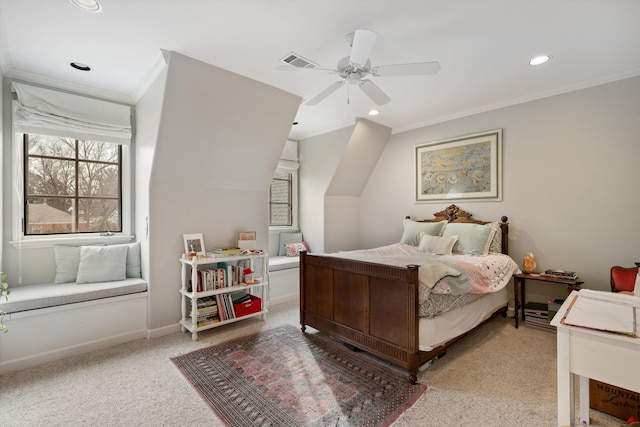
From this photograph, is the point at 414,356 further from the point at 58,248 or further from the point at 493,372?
the point at 58,248

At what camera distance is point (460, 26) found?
84.9 inches

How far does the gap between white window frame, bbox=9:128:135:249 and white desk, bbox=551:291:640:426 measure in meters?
3.88

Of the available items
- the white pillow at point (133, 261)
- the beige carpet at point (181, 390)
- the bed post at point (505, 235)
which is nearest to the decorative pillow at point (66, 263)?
the white pillow at point (133, 261)

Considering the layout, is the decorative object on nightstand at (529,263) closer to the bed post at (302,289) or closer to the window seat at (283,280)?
the bed post at (302,289)

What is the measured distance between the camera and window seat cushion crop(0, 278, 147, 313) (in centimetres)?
239

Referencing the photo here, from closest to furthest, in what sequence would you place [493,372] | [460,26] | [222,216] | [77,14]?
[77,14]
[460,26]
[493,372]
[222,216]

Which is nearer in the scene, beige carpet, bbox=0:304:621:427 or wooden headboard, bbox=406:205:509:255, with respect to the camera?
beige carpet, bbox=0:304:621:427

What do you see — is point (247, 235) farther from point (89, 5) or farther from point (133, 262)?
point (89, 5)

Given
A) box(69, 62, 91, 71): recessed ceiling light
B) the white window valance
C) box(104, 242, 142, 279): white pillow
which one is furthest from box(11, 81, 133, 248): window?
box(69, 62, 91, 71): recessed ceiling light

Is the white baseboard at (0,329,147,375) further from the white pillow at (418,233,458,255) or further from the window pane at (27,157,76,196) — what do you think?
the white pillow at (418,233,458,255)

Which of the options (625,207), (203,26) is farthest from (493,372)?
(203,26)

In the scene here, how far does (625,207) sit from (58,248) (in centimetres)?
562

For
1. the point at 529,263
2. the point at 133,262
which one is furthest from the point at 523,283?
the point at 133,262

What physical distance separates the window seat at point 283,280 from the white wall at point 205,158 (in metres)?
0.71
